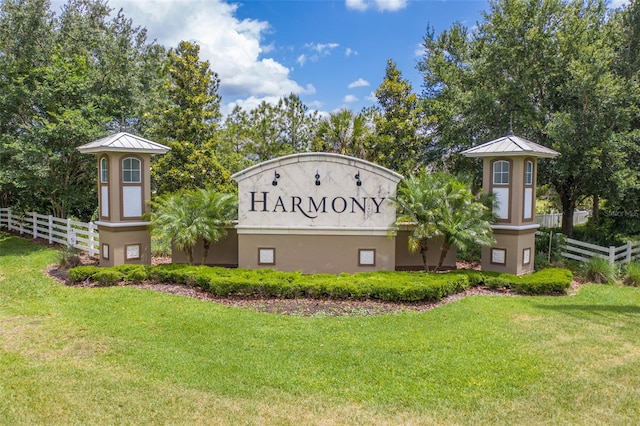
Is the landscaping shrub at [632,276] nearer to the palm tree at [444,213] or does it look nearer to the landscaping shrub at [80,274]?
the palm tree at [444,213]

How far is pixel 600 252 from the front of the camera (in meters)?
14.5

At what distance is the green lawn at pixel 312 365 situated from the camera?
4.73 m

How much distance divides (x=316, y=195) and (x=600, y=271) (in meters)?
8.24

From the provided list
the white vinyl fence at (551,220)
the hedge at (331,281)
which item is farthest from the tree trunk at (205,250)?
the white vinyl fence at (551,220)

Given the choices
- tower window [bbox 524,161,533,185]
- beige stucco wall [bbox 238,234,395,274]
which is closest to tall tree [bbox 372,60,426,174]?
tower window [bbox 524,161,533,185]

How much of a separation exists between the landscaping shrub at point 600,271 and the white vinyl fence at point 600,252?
612 millimetres

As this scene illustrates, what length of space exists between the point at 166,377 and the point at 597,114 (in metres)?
14.3

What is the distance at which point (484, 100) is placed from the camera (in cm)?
1495

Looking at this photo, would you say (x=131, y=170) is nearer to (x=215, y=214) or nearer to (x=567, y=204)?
(x=215, y=214)

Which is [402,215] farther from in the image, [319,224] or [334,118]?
[334,118]

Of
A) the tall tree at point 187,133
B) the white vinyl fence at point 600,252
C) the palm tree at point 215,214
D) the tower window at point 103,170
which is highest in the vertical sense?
the tall tree at point 187,133

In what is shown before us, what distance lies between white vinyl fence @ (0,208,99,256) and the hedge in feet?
13.0

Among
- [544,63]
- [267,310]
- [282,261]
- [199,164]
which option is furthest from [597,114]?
[199,164]

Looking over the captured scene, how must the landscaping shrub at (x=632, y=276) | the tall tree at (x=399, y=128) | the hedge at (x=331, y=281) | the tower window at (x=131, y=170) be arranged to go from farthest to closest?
1. the tall tree at (x=399, y=128)
2. the landscaping shrub at (x=632, y=276)
3. the tower window at (x=131, y=170)
4. the hedge at (x=331, y=281)
